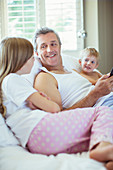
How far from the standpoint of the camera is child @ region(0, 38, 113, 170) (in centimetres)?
110

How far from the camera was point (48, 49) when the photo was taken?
1857 millimetres

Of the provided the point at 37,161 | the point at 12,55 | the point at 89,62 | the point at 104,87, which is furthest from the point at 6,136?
the point at 89,62

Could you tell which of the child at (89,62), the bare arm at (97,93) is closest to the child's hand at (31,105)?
the bare arm at (97,93)

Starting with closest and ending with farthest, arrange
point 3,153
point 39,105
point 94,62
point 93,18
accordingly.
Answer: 1. point 3,153
2. point 39,105
3. point 94,62
4. point 93,18

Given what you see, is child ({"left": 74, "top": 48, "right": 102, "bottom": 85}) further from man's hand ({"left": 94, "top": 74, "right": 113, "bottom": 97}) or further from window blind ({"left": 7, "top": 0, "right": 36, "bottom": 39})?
window blind ({"left": 7, "top": 0, "right": 36, "bottom": 39})

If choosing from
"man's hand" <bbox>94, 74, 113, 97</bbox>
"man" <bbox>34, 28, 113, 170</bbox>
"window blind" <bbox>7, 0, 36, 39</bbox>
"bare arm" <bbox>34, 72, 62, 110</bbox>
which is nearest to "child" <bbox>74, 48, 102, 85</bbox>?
"man" <bbox>34, 28, 113, 170</bbox>

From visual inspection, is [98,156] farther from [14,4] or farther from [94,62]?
[14,4]

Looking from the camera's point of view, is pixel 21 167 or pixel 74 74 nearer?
pixel 21 167

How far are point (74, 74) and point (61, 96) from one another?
245mm

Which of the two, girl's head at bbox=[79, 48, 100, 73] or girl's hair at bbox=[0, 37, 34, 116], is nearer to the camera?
girl's hair at bbox=[0, 37, 34, 116]

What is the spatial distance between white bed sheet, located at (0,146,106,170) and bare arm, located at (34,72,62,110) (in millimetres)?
540

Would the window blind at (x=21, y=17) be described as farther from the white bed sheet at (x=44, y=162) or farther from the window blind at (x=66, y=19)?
the white bed sheet at (x=44, y=162)

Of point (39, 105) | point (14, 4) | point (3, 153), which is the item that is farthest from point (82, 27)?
point (3, 153)

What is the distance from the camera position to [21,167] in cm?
95
